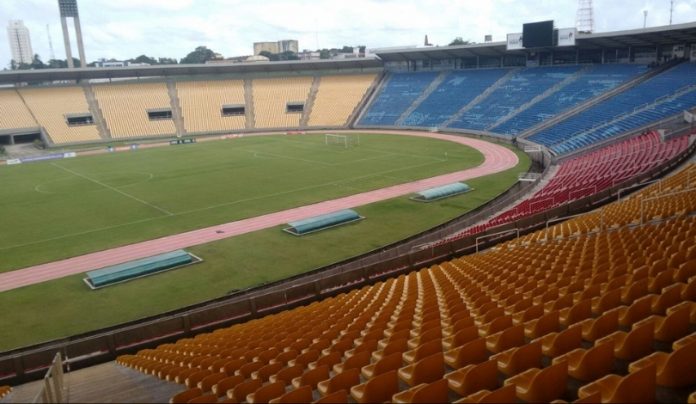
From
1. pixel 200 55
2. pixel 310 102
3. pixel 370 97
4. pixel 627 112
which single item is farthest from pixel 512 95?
pixel 200 55

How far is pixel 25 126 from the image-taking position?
66562 mm

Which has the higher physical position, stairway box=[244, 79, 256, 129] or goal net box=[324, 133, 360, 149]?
stairway box=[244, 79, 256, 129]

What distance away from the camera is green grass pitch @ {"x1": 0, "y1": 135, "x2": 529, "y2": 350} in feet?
68.9

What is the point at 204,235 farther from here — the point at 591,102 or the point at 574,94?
the point at 574,94

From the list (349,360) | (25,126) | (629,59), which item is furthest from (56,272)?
(629,59)

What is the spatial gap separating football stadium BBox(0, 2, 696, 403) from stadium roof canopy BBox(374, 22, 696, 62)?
38cm

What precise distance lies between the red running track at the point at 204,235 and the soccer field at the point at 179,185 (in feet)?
3.29

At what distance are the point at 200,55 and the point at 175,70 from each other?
96.0 metres

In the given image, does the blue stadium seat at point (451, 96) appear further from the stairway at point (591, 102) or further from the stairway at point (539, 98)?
the stairway at point (591, 102)

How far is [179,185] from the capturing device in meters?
41.0

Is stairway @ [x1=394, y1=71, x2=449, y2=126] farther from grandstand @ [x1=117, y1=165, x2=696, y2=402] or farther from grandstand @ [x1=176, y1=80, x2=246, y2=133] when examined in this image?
grandstand @ [x1=117, y1=165, x2=696, y2=402]

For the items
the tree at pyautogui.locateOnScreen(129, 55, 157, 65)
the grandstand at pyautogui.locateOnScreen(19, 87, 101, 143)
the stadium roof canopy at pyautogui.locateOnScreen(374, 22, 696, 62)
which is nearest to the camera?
the stadium roof canopy at pyautogui.locateOnScreen(374, 22, 696, 62)

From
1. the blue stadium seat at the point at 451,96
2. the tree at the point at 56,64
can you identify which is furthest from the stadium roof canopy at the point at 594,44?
the tree at the point at 56,64

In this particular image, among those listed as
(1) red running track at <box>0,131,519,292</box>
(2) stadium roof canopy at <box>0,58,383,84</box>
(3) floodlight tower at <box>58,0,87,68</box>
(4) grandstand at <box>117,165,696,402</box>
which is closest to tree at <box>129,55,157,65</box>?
(3) floodlight tower at <box>58,0,87,68</box>
